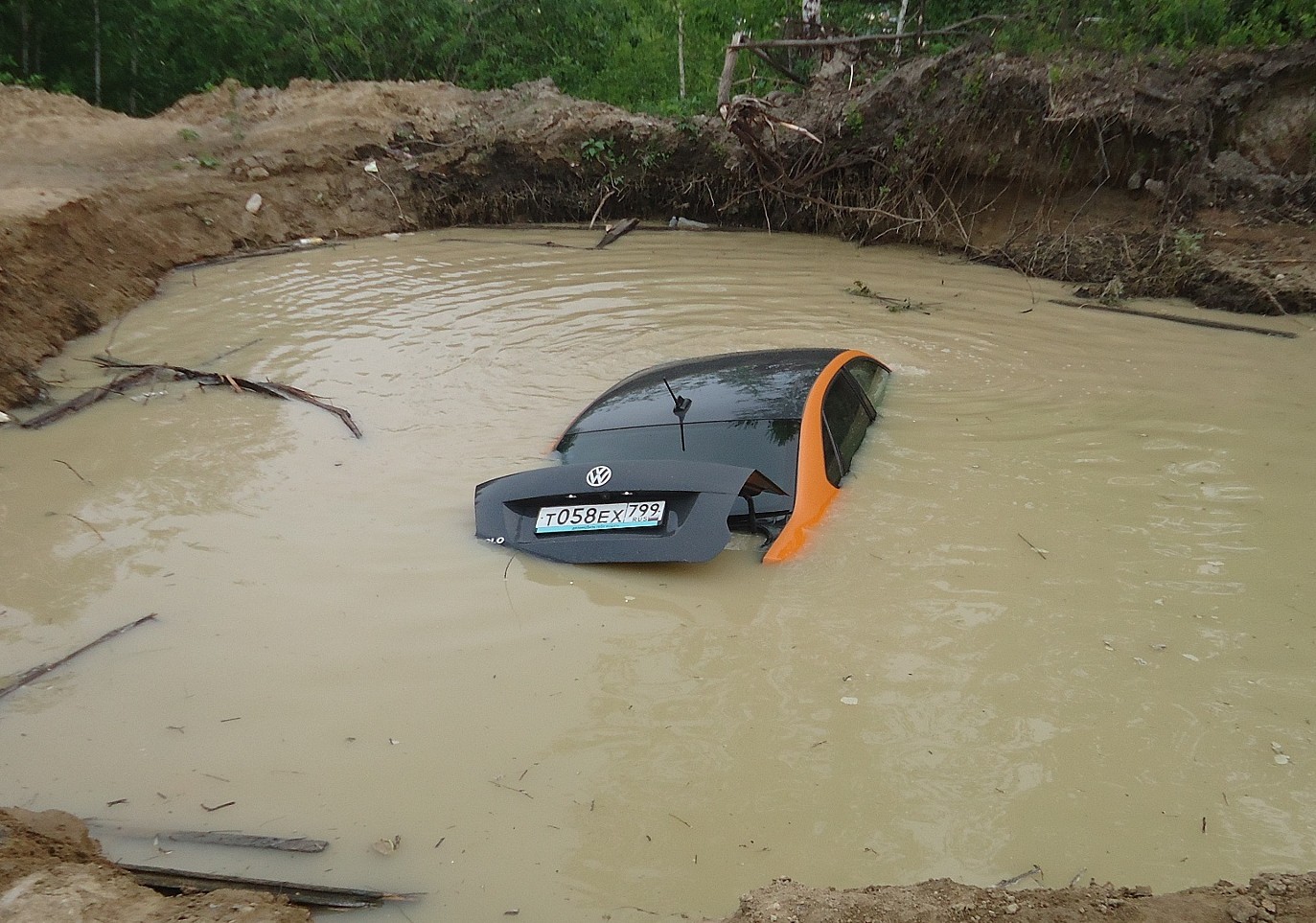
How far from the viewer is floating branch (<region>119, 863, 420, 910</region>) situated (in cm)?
301

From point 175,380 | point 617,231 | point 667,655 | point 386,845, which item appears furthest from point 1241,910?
point 617,231

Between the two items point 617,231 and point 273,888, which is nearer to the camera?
point 273,888

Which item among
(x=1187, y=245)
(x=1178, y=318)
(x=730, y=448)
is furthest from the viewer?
(x=1187, y=245)

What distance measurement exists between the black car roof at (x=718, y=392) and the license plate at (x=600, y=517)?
25.0 inches

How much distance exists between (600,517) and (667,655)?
0.84 m

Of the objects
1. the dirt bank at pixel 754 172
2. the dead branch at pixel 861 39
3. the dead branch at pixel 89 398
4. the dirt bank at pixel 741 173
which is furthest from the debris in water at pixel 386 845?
the dead branch at pixel 861 39

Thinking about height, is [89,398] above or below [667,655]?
above

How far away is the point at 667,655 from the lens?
4.29 meters

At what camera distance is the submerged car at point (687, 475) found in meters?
4.65

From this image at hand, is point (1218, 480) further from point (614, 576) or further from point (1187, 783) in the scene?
point (614, 576)

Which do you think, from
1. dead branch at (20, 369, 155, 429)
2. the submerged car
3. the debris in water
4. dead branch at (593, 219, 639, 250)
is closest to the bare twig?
dead branch at (20, 369, 155, 429)

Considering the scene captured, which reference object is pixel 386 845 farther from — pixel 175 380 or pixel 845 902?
pixel 175 380

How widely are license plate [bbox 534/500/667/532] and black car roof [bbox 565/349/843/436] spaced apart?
64 centimetres

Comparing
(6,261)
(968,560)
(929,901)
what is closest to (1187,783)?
(929,901)
